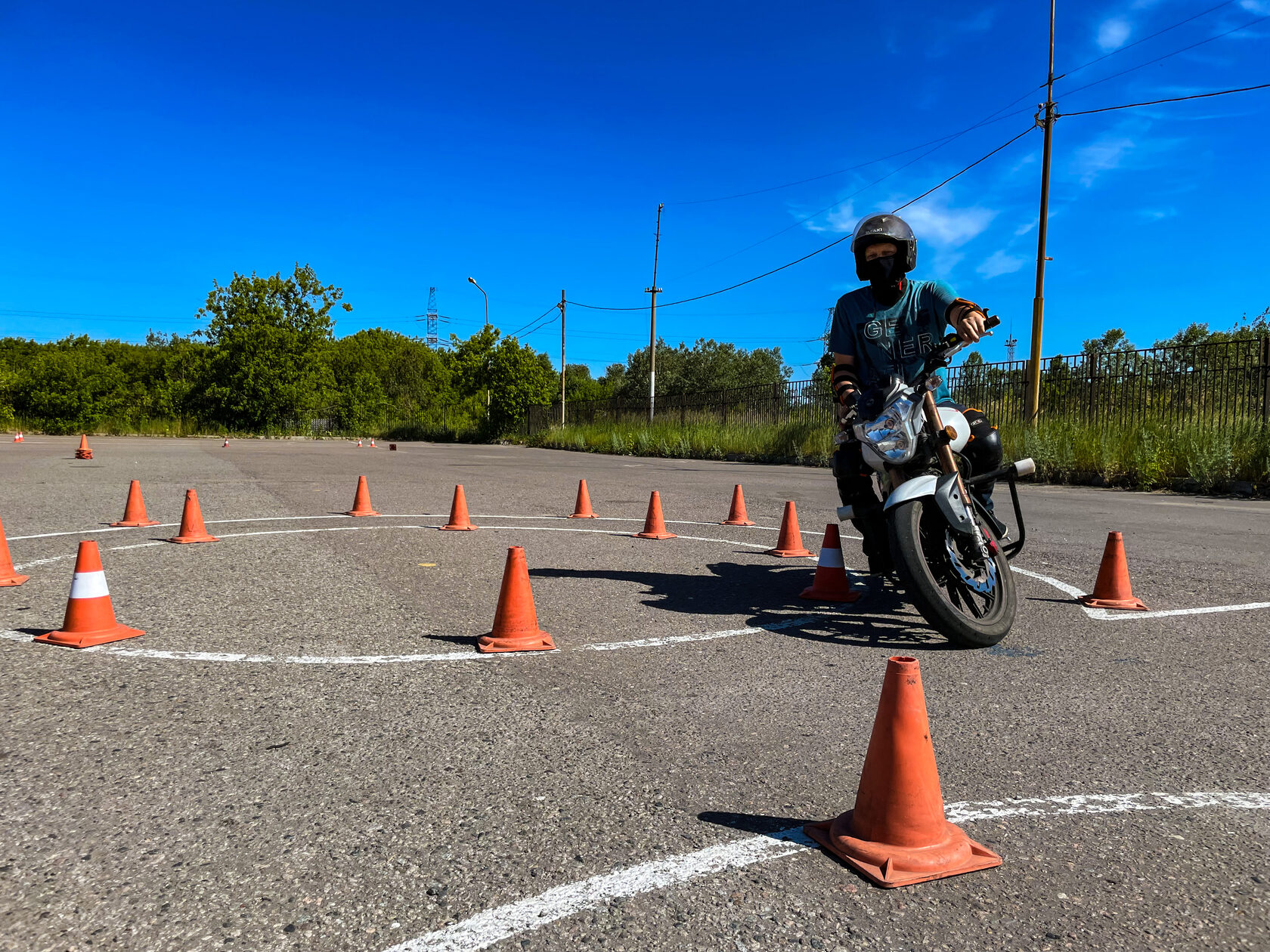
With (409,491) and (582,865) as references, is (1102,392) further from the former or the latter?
(582,865)

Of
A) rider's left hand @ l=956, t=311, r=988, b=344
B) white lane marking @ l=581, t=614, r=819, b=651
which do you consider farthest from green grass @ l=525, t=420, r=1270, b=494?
rider's left hand @ l=956, t=311, r=988, b=344

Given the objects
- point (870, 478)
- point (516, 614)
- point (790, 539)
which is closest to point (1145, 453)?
point (790, 539)

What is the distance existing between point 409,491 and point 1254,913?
496 inches

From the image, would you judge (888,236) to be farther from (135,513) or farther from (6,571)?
(135,513)

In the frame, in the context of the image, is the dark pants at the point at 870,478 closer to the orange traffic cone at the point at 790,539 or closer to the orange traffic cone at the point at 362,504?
the orange traffic cone at the point at 790,539

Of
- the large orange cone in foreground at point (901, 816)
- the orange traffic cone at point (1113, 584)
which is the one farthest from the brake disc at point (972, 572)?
the large orange cone in foreground at point (901, 816)

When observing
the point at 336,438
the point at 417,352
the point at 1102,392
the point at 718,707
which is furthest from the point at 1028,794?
the point at 417,352

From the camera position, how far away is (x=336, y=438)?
54.8 m

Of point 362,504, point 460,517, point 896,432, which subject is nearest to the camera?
point 896,432

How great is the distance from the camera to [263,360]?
2016 inches

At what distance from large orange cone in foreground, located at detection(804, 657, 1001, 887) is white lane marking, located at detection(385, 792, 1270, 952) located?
A: 5.8 inches

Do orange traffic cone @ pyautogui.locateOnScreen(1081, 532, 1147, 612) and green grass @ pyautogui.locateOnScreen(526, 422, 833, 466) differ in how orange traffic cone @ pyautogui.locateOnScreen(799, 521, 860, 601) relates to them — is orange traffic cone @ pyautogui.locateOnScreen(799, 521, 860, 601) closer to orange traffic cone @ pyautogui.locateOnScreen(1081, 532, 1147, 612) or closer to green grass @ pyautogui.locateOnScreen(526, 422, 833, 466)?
orange traffic cone @ pyautogui.locateOnScreen(1081, 532, 1147, 612)

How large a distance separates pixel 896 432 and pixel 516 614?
2.18 metres

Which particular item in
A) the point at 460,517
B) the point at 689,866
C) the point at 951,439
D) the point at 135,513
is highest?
the point at 951,439
